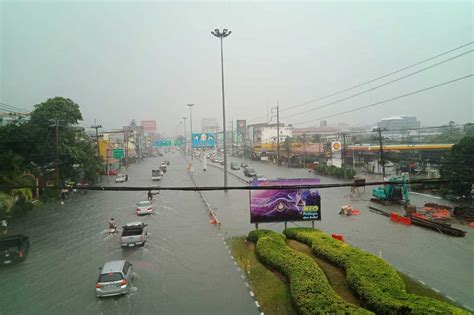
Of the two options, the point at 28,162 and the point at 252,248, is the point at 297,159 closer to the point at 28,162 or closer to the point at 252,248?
the point at 28,162

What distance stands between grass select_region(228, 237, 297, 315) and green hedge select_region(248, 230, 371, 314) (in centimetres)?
28

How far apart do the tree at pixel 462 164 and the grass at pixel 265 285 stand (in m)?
18.8

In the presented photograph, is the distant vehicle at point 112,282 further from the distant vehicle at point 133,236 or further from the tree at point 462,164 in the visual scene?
the tree at point 462,164

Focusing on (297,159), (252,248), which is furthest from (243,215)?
(297,159)

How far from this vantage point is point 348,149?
1807 inches

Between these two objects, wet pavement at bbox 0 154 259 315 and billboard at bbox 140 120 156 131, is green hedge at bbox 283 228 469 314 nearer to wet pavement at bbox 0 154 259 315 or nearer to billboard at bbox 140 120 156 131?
wet pavement at bbox 0 154 259 315

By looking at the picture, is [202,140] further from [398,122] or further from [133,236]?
[398,122]

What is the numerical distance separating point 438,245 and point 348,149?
3243cm

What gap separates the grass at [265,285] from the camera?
29.4 feet

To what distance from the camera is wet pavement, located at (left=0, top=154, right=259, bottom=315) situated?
9.52m

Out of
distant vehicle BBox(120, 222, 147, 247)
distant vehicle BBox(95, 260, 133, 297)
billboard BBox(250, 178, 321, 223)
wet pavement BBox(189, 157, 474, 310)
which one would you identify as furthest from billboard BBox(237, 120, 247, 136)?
distant vehicle BBox(95, 260, 133, 297)

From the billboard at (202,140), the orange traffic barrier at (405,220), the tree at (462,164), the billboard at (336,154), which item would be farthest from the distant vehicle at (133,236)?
the billboard at (202,140)

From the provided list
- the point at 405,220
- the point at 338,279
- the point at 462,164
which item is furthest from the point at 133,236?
the point at 462,164

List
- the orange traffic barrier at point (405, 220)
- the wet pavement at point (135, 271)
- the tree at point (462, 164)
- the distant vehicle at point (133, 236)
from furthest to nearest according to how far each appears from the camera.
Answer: the tree at point (462, 164), the orange traffic barrier at point (405, 220), the distant vehicle at point (133, 236), the wet pavement at point (135, 271)
